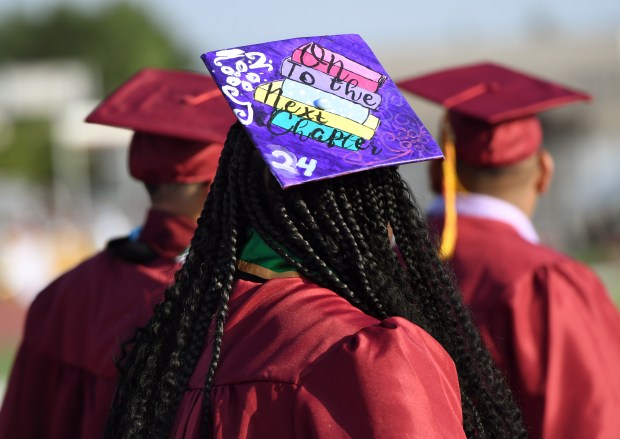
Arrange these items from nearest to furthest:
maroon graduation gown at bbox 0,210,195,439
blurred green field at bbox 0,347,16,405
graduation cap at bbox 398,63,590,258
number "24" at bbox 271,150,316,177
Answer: number "24" at bbox 271,150,316,177, maroon graduation gown at bbox 0,210,195,439, graduation cap at bbox 398,63,590,258, blurred green field at bbox 0,347,16,405

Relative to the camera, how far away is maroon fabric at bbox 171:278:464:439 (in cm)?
201

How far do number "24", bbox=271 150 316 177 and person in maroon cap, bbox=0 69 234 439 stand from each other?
3.35 ft

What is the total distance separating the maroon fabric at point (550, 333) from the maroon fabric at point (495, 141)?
0.40 m

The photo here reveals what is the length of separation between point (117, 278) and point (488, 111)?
1.39m

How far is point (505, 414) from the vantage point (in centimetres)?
235

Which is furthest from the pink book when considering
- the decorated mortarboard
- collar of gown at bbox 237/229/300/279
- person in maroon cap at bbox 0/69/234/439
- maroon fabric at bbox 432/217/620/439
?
maroon fabric at bbox 432/217/620/439

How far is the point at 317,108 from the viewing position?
2.24m

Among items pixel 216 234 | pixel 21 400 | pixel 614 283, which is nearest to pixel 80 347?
pixel 21 400

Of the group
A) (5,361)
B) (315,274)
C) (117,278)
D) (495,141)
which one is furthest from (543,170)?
(5,361)

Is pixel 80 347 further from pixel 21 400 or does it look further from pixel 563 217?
pixel 563 217

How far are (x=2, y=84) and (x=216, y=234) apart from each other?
57940mm

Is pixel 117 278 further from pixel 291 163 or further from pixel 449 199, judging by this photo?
pixel 291 163

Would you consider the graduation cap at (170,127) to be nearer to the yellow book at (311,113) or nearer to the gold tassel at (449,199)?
the gold tassel at (449,199)

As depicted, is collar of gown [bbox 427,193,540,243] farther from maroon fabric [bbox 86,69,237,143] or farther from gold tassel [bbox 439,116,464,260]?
maroon fabric [bbox 86,69,237,143]
